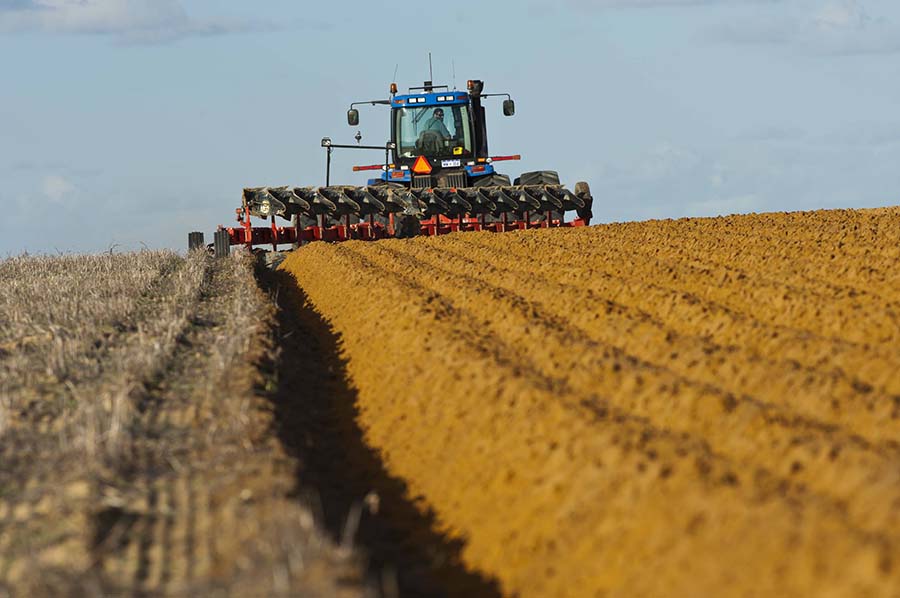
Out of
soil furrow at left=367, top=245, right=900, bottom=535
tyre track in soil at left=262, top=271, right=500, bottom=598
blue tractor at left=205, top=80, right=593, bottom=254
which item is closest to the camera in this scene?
soil furrow at left=367, top=245, right=900, bottom=535

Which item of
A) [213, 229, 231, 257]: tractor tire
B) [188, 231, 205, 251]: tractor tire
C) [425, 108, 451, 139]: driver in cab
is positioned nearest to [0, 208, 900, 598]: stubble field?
[213, 229, 231, 257]: tractor tire

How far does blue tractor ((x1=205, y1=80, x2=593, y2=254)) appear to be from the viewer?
21.3 m

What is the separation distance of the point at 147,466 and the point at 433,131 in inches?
716

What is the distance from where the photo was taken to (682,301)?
32.0ft

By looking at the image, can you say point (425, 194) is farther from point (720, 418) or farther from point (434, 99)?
point (720, 418)

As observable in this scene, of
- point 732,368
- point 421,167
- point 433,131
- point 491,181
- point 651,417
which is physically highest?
point 433,131

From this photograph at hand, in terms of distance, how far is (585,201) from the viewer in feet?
74.6

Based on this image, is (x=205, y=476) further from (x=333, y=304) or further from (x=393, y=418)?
(x=333, y=304)

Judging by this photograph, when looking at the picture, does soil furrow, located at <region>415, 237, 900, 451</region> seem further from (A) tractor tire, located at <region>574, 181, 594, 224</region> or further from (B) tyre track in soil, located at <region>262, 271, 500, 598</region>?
(A) tractor tire, located at <region>574, 181, 594, 224</region>

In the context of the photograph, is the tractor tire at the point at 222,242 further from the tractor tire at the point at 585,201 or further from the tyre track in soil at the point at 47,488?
the tyre track in soil at the point at 47,488

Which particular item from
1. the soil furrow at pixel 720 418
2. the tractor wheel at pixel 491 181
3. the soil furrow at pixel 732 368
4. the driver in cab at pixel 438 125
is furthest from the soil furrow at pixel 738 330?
the driver in cab at pixel 438 125

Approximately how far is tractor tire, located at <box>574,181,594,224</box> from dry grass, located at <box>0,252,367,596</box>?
12419 millimetres

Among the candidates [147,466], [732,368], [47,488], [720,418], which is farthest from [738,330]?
[47,488]

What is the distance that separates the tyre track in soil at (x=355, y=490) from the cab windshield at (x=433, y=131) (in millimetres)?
13383
